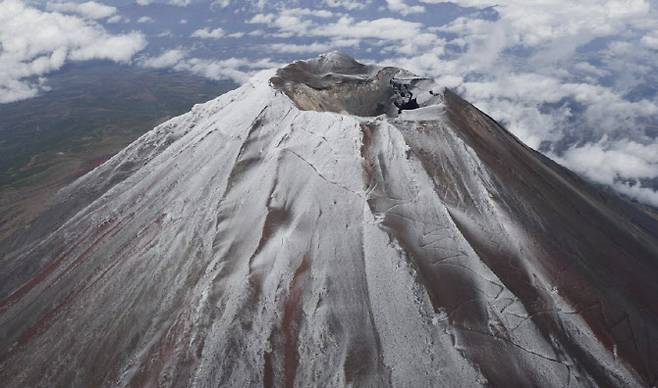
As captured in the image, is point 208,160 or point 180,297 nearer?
point 180,297

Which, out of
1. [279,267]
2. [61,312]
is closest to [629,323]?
[279,267]

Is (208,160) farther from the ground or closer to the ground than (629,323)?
farther from the ground

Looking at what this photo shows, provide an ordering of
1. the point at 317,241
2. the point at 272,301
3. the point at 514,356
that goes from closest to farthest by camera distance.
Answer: the point at 514,356 → the point at 272,301 → the point at 317,241

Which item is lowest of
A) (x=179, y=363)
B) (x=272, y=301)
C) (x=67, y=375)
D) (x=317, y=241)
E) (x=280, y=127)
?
(x=67, y=375)

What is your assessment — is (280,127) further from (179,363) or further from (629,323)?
(629,323)

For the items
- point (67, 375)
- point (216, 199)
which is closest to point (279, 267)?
point (216, 199)

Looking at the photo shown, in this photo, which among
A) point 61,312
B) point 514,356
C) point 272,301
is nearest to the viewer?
point 514,356
